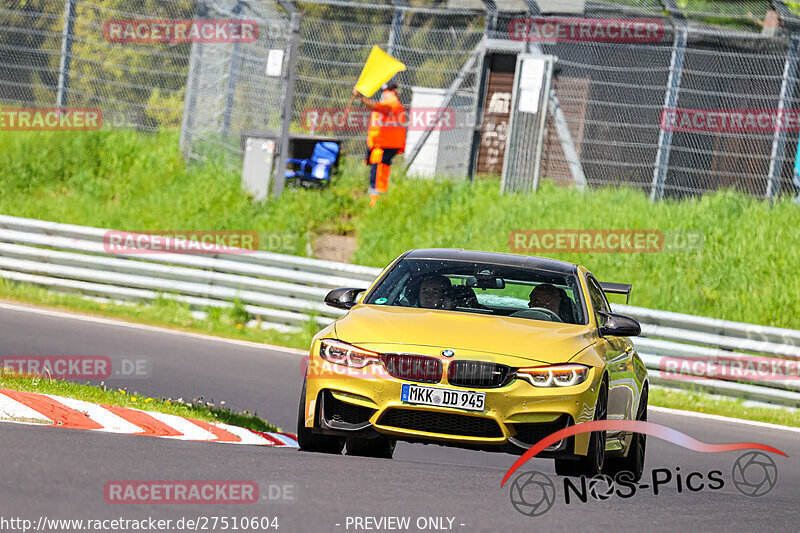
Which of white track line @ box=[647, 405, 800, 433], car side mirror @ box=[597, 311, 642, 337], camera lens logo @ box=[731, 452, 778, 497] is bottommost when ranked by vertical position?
white track line @ box=[647, 405, 800, 433]

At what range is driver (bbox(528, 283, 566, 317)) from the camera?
336 inches

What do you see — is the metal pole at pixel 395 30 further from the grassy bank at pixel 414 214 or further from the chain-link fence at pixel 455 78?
the grassy bank at pixel 414 214

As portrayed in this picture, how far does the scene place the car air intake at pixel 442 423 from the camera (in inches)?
281

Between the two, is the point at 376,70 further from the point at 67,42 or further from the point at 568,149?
the point at 67,42

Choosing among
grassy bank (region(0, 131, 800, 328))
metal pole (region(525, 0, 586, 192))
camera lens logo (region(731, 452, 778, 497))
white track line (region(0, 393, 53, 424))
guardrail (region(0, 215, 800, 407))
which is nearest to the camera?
white track line (region(0, 393, 53, 424))

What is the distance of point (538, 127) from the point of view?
20188 mm

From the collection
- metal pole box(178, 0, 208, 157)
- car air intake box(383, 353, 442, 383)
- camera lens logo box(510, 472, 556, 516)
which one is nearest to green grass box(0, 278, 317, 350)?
metal pole box(178, 0, 208, 157)

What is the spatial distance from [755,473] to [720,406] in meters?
3.68

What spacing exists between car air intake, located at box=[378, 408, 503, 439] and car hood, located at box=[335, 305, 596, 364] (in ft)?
1.24

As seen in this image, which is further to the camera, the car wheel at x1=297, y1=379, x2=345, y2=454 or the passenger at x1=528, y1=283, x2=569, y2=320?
the passenger at x1=528, y1=283, x2=569, y2=320

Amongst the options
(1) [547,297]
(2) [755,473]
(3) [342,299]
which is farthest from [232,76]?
(1) [547,297]

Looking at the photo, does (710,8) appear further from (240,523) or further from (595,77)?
(240,523)

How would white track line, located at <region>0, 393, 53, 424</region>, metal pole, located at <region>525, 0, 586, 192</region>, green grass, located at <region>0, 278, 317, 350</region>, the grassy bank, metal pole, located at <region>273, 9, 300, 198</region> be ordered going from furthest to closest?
metal pole, located at <region>273, 9, 300, 198</region> < metal pole, located at <region>525, 0, 586, 192</region> < the grassy bank < green grass, located at <region>0, 278, 317, 350</region> < white track line, located at <region>0, 393, 53, 424</region>

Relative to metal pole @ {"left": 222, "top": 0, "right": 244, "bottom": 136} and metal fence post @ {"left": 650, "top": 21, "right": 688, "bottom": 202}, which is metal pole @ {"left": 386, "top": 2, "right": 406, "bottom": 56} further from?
metal fence post @ {"left": 650, "top": 21, "right": 688, "bottom": 202}
